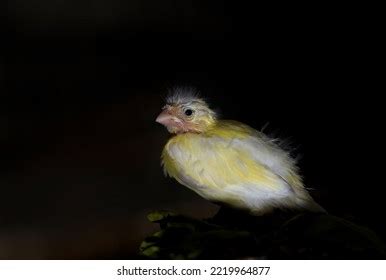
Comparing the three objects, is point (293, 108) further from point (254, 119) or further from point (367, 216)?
point (367, 216)

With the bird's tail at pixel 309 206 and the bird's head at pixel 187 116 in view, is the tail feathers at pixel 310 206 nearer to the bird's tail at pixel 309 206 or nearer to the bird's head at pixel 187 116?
the bird's tail at pixel 309 206

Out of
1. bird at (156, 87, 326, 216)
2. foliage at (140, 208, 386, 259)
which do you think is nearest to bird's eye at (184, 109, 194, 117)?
bird at (156, 87, 326, 216)

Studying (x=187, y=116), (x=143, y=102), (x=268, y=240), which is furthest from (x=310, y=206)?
(x=143, y=102)

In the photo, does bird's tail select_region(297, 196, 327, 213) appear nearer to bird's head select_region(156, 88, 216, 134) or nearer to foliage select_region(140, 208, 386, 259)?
foliage select_region(140, 208, 386, 259)

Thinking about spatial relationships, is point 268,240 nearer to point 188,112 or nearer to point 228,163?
point 228,163

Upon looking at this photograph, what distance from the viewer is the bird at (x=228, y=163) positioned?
1.04m

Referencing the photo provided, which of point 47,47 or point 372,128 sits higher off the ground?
point 47,47

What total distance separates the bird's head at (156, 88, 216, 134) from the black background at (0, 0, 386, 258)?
0.13 ft

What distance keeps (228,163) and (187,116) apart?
0.12 meters

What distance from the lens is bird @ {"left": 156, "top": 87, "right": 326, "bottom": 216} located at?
1.04 m

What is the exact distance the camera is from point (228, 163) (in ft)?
3.44

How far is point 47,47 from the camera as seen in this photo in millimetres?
1165
